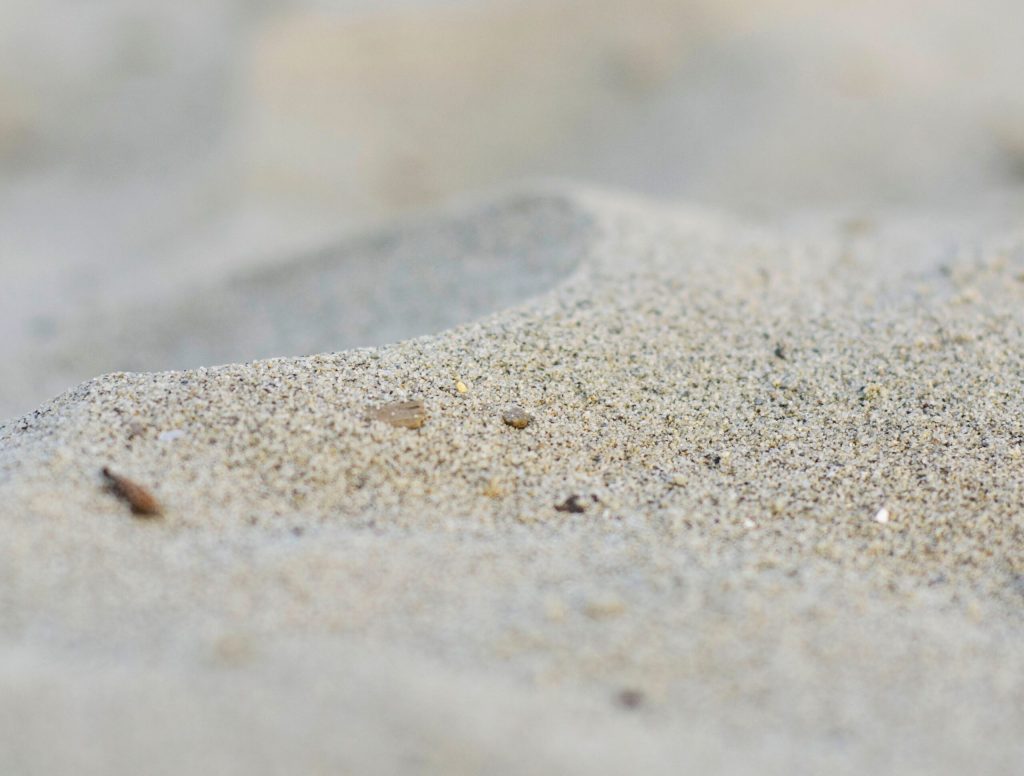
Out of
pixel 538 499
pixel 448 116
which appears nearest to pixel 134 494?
pixel 538 499

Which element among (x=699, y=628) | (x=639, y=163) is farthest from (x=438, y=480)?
(x=639, y=163)

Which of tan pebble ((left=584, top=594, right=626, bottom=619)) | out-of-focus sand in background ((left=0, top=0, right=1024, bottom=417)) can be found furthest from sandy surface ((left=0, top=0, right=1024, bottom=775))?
out-of-focus sand in background ((left=0, top=0, right=1024, bottom=417))

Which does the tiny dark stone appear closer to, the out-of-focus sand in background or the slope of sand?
the slope of sand

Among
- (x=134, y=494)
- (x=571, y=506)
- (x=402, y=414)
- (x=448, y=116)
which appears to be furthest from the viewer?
(x=448, y=116)

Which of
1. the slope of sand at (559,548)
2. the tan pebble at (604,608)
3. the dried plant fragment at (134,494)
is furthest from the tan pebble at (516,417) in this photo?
the dried plant fragment at (134,494)

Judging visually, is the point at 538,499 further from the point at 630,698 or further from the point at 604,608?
the point at 630,698

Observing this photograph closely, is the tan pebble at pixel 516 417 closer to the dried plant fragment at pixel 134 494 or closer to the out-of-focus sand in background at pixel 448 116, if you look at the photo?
the dried plant fragment at pixel 134 494
